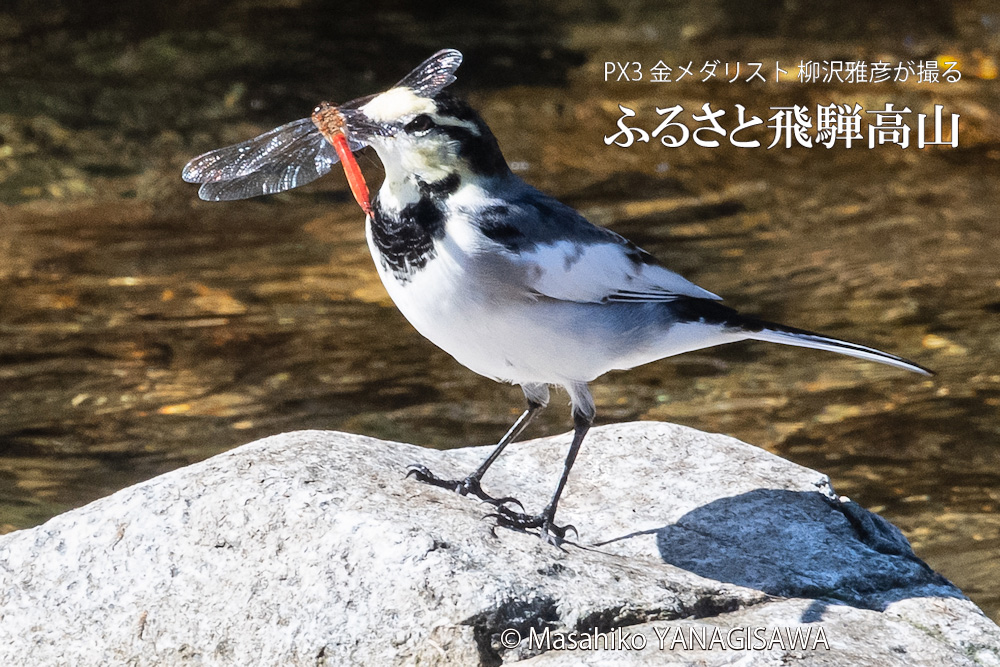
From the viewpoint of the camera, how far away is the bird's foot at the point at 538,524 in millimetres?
4535

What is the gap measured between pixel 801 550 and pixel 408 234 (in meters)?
2.13

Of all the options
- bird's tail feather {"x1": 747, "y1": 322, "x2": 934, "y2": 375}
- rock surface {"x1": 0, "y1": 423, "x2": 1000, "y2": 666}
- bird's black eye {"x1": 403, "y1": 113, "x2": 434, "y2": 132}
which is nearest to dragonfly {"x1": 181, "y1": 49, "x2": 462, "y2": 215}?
bird's black eye {"x1": 403, "y1": 113, "x2": 434, "y2": 132}

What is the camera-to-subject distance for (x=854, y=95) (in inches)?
541

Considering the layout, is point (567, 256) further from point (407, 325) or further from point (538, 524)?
point (407, 325)

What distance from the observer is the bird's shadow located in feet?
15.0

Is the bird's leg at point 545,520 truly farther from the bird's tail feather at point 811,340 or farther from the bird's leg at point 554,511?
the bird's tail feather at point 811,340

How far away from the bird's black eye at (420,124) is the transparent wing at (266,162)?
26.4 inches

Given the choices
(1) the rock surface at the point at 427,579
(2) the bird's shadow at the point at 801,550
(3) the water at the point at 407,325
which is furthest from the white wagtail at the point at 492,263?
(3) the water at the point at 407,325

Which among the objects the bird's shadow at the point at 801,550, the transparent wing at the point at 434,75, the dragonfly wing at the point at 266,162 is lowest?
the bird's shadow at the point at 801,550

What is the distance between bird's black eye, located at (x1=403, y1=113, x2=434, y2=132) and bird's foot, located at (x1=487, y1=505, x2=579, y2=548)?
153 cm

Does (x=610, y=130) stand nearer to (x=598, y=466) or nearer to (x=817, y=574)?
(x=598, y=466)

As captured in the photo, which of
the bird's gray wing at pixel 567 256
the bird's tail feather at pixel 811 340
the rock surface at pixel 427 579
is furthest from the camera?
the bird's tail feather at pixel 811 340

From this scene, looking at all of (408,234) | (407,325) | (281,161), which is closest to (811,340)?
(408,234)

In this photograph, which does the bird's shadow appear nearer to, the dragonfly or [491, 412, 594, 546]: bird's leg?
[491, 412, 594, 546]: bird's leg
